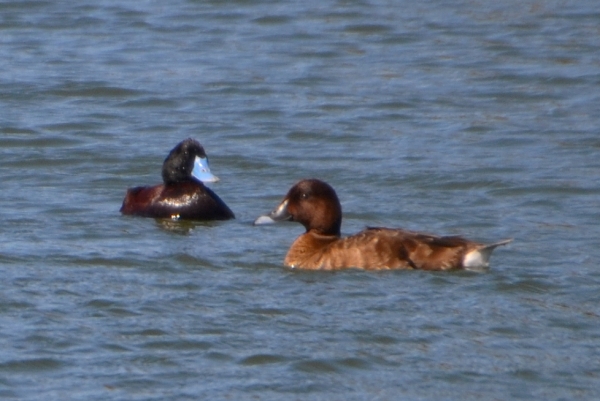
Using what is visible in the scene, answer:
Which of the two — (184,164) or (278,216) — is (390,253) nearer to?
(278,216)

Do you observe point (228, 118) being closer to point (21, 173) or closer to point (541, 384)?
point (21, 173)

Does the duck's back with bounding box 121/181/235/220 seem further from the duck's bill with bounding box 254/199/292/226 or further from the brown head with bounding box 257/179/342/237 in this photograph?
the brown head with bounding box 257/179/342/237

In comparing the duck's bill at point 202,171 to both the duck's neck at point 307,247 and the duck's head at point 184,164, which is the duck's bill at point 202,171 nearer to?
the duck's head at point 184,164

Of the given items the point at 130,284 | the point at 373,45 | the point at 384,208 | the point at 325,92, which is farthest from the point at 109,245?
the point at 373,45

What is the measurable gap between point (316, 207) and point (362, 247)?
0.59 metres

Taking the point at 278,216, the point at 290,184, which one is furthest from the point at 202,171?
the point at 278,216

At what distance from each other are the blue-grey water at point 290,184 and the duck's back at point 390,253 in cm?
8

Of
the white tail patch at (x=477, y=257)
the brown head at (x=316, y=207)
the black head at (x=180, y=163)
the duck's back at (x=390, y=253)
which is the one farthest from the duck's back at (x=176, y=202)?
the white tail patch at (x=477, y=257)

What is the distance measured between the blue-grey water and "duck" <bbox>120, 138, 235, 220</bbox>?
0.11m

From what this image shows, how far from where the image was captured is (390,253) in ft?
27.3

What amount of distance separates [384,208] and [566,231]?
1.32 m

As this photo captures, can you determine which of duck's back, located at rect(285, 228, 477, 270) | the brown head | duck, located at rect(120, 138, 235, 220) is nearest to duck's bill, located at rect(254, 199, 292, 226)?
the brown head

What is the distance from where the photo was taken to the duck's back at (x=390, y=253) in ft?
27.1

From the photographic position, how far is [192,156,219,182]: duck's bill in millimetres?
10734
